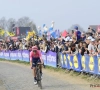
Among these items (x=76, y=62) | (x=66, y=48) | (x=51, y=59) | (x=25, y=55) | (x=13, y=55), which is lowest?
(x=13, y=55)

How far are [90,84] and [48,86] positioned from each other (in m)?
1.87

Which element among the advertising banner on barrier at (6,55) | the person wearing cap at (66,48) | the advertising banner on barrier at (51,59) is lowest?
the advertising banner on barrier at (6,55)

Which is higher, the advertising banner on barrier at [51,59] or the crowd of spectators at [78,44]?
the crowd of spectators at [78,44]

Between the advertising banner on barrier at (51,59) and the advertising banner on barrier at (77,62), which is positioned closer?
the advertising banner on barrier at (77,62)

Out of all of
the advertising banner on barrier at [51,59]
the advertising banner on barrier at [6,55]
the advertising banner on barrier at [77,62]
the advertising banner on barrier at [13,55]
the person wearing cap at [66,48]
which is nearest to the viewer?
the advertising banner on barrier at [77,62]

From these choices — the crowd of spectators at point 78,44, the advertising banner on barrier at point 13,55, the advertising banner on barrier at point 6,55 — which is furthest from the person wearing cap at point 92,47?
the advertising banner on barrier at point 6,55

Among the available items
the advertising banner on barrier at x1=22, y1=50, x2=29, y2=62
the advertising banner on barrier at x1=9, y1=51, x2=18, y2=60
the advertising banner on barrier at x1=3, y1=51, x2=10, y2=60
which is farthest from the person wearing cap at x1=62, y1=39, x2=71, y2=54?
the advertising banner on barrier at x1=3, y1=51, x2=10, y2=60

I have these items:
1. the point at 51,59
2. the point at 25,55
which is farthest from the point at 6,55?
the point at 51,59

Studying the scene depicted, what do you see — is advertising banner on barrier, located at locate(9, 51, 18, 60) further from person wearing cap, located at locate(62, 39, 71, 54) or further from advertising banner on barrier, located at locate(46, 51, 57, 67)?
person wearing cap, located at locate(62, 39, 71, 54)

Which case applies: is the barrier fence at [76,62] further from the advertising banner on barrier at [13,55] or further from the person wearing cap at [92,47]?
the advertising banner on barrier at [13,55]

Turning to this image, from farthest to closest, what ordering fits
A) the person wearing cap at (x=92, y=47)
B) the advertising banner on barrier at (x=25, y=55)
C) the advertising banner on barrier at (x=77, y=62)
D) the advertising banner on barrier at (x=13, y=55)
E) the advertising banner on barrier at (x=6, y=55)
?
the advertising banner on barrier at (x=6, y=55) < the advertising banner on barrier at (x=13, y=55) < the advertising banner on barrier at (x=25, y=55) < the advertising banner on barrier at (x=77, y=62) < the person wearing cap at (x=92, y=47)

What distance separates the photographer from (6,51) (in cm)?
3838

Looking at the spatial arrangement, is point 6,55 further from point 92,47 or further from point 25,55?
point 92,47

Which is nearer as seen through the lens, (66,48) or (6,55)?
(66,48)
